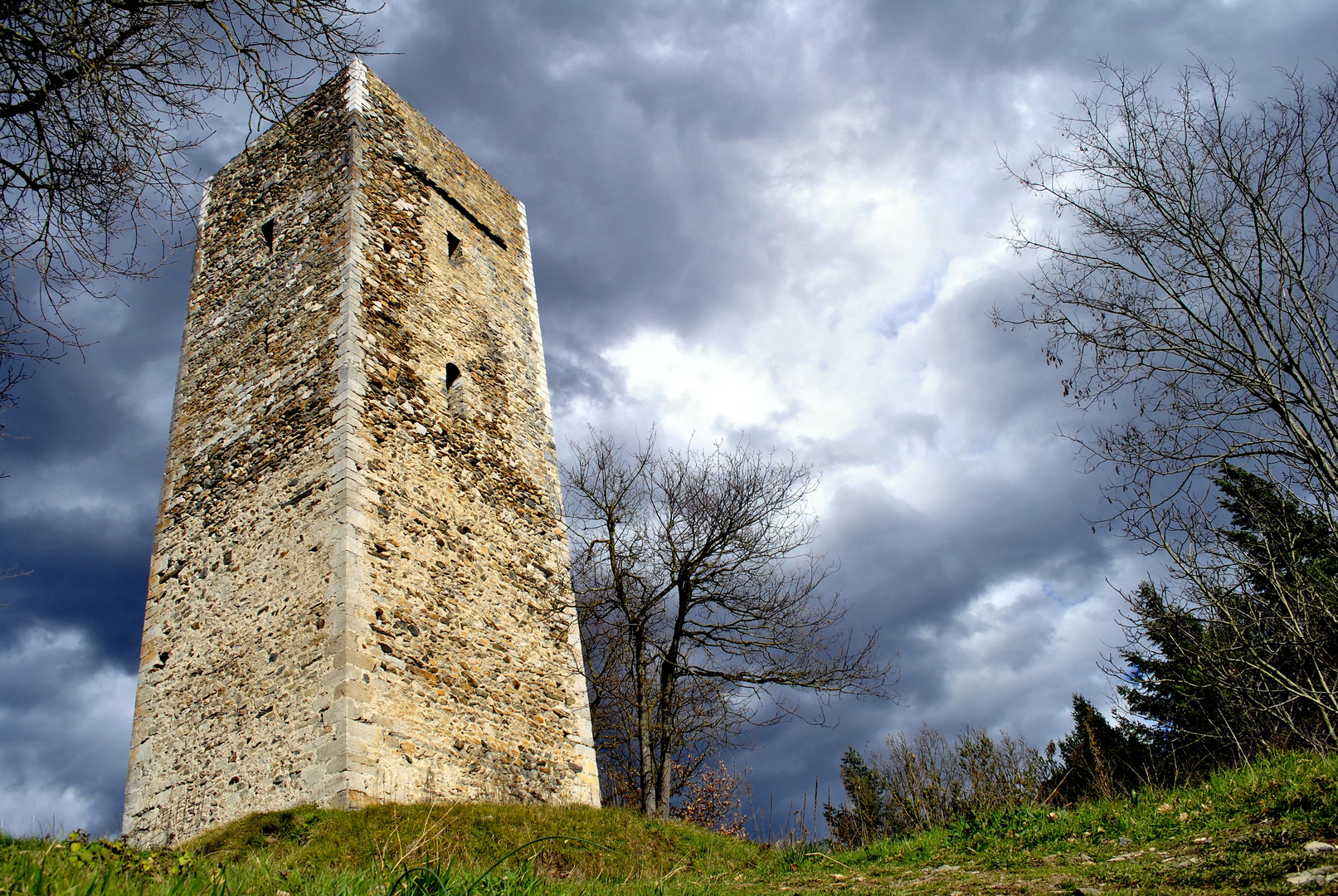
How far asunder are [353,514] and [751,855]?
5.57 metres

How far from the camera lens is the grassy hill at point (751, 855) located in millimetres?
2602

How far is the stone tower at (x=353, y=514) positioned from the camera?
7410 mm

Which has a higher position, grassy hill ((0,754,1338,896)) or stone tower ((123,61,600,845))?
stone tower ((123,61,600,845))

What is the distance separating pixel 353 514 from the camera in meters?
Result: 7.90

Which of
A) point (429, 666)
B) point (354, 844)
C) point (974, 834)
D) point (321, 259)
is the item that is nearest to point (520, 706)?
point (429, 666)

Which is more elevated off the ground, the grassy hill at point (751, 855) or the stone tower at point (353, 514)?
the stone tower at point (353, 514)

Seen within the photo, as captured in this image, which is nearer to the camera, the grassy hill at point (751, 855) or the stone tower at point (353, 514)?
the grassy hill at point (751, 855)

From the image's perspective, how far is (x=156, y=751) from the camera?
8188 mm

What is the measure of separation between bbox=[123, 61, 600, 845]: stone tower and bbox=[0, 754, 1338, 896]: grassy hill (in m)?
0.73

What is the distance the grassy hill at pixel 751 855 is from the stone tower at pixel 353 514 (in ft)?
2.39

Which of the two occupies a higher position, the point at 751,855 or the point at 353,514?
the point at 353,514

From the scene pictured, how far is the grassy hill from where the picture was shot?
2602mm

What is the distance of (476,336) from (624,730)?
24.5 ft

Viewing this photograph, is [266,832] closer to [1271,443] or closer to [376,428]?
[376,428]
